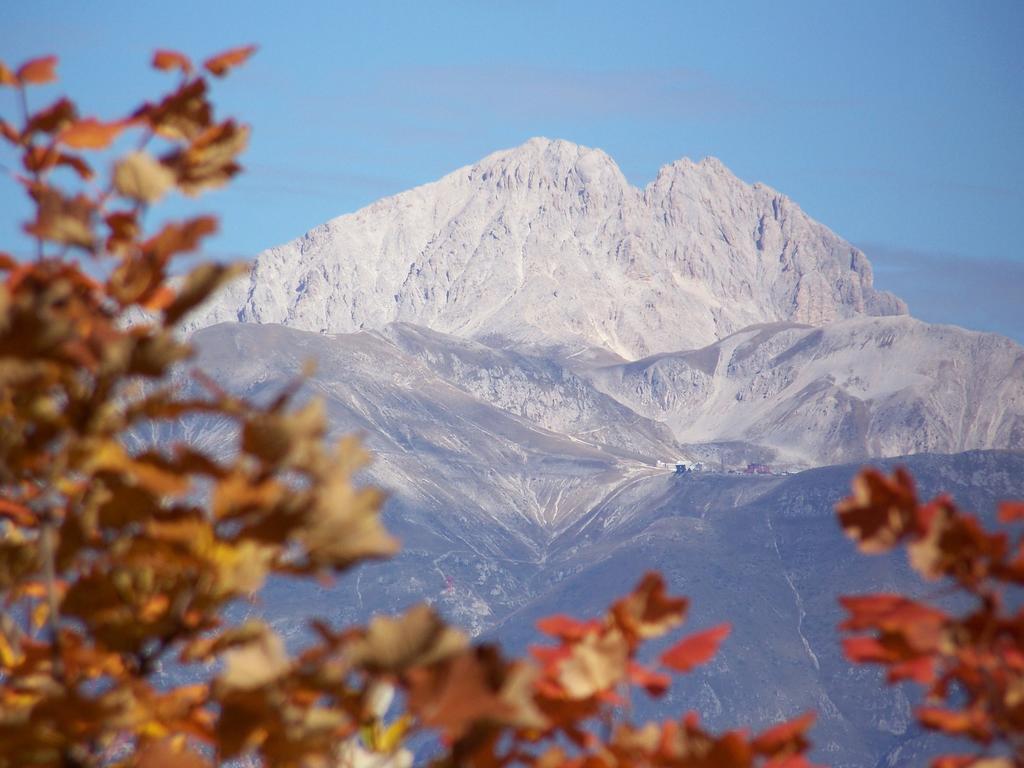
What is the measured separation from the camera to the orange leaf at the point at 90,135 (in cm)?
176

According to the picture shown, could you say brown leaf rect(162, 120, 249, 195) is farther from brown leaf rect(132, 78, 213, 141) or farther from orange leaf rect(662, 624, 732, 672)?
orange leaf rect(662, 624, 732, 672)

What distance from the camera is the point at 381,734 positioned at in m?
1.71

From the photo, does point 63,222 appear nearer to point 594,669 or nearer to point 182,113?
point 182,113

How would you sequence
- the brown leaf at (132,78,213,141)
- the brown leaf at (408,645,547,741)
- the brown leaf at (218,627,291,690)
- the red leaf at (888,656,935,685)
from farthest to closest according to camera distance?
the brown leaf at (132,78,213,141) < the red leaf at (888,656,935,685) < the brown leaf at (218,627,291,690) < the brown leaf at (408,645,547,741)

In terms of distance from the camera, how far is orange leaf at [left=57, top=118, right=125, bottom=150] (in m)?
1.76

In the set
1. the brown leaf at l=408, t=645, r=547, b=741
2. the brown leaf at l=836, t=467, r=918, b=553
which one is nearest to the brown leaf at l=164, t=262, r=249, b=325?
the brown leaf at l=408, t=645, r=547, b=741

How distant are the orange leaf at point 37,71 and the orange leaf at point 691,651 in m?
1.20

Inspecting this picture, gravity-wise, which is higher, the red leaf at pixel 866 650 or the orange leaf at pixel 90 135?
the orange leaf at pixel 90 135

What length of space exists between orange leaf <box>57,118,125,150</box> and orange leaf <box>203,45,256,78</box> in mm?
191

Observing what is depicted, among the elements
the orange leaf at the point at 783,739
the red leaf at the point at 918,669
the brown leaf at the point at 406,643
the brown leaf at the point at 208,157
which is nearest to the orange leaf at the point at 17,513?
the brown leaf at the point at 208,157

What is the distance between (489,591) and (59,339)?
188 m

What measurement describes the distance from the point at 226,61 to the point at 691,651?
3.60 ft

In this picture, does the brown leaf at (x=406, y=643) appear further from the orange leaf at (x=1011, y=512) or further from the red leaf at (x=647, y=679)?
the orange leaf at (x=1011, y=512)

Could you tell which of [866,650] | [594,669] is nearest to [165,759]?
[594,669]
